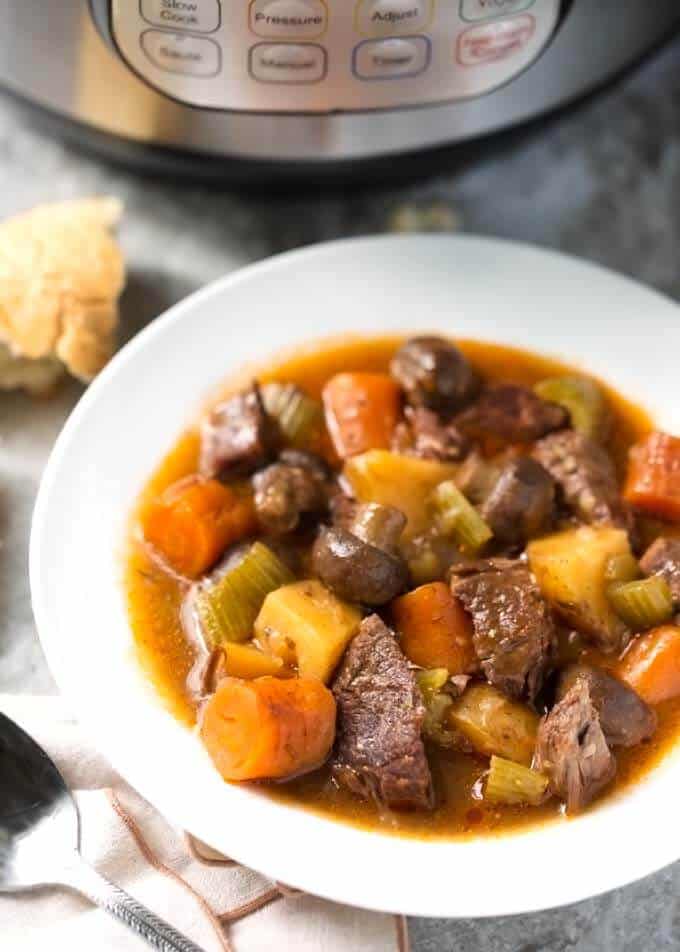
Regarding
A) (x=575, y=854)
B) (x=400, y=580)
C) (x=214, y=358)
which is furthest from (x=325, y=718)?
(x=214, y=358)

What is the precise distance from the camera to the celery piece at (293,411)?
2328mm

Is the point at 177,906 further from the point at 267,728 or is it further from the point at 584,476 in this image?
the point at 584,476

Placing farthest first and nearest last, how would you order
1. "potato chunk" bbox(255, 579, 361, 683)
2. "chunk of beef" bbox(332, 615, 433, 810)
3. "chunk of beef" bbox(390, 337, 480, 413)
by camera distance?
"chunk of beef" bbox(390, 337, 480, 413), "potato chunk" bbox(255, 579, 361, 683), "chunk of beef" bbox(332, 615, 433, 810)

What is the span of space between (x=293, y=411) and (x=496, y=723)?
0.71 metres

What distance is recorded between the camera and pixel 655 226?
2.85 metres

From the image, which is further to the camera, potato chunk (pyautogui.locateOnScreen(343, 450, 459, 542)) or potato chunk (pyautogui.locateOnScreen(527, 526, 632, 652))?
potato chunk (pyautogui.locateOnScreen(343, 450, 459, 542))

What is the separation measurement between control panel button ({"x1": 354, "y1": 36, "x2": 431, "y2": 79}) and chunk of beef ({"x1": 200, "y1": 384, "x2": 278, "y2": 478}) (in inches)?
23.0

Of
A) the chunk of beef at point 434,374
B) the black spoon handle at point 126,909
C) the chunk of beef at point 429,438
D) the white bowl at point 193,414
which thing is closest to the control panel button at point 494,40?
the white bowl at point 193,414

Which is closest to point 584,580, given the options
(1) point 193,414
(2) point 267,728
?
(2) point 267,728

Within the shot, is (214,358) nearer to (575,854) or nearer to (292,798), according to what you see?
(292,798)

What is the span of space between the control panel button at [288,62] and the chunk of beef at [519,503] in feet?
2.44

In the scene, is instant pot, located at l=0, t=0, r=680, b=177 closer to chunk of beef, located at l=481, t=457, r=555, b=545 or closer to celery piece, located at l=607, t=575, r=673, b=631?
chunk of beef, located at l=481, t=457, r=555, b=545

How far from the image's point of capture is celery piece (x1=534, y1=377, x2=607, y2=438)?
7.63 feet

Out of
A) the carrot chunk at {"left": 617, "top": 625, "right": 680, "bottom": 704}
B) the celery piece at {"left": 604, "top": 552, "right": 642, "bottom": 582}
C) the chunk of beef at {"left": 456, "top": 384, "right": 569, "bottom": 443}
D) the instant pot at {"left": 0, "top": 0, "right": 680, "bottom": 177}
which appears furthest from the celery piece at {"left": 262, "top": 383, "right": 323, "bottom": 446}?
the carrot chunk at {"left": 617, "top": 625, "right": 680, "bottom": 704}
